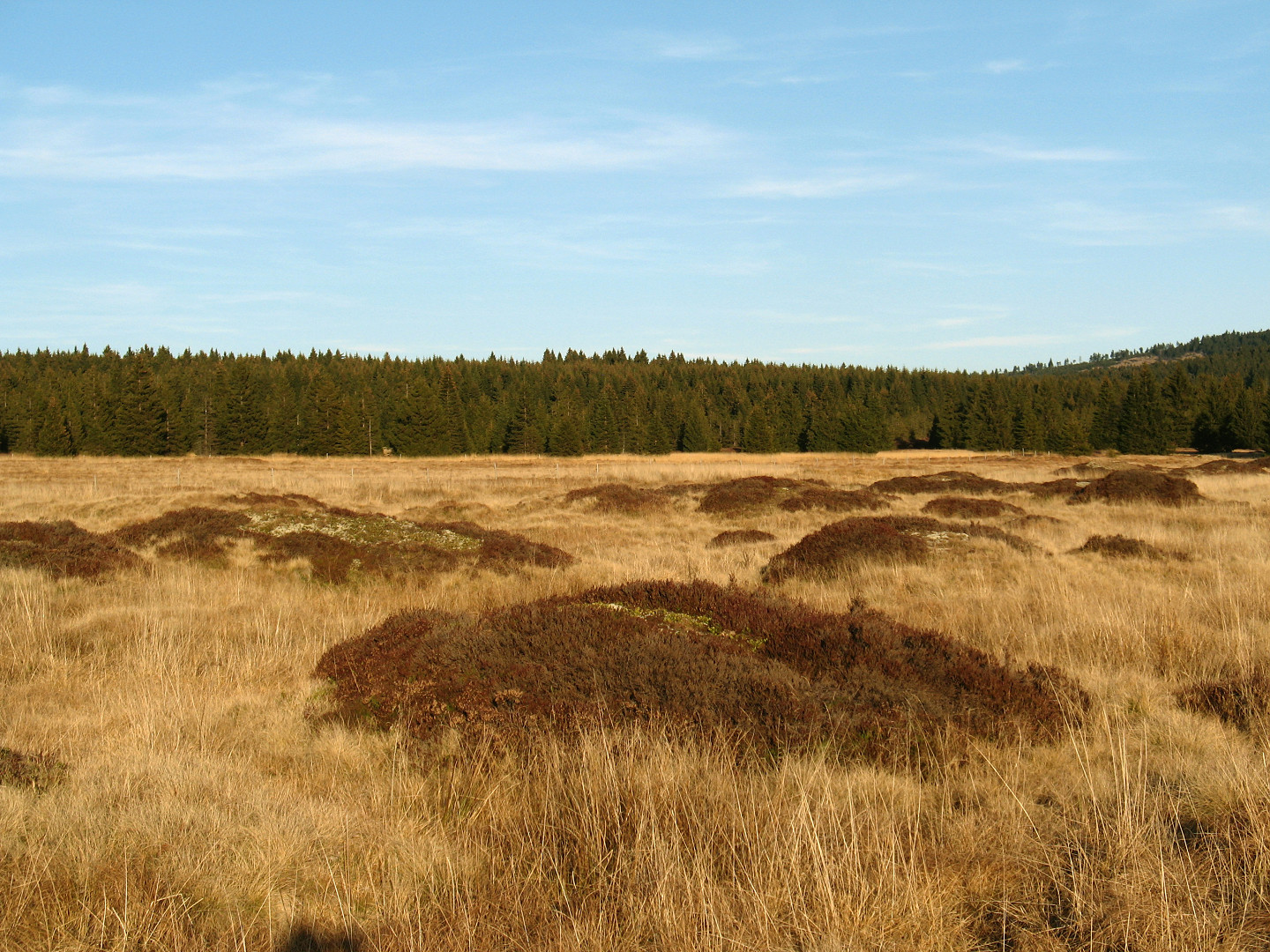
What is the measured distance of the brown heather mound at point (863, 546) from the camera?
12008mm

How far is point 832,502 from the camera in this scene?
23.7 m

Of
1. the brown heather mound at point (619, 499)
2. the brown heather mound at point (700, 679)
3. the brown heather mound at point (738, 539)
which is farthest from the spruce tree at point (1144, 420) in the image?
the brown heather mound at point (700, 679)

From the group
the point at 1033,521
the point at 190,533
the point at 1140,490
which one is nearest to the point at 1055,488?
the point at 1140,490

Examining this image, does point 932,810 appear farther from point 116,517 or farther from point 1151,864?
point 116,517

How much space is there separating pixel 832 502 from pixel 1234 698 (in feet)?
60.3

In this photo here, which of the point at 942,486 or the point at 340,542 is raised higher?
the point at 942,486

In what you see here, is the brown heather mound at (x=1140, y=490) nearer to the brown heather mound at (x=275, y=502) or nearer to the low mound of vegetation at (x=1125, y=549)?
the low mound of vegetation at (x=1125, y=549)

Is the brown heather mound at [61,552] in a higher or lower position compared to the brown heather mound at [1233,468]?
lower

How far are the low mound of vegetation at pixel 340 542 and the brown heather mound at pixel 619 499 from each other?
368 inches

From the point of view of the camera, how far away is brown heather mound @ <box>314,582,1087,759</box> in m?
4.77

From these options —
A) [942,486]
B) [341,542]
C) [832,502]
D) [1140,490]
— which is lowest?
[341,542]

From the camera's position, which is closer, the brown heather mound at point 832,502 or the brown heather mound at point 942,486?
the brown heather mound at point 832,502

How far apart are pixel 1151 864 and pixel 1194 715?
9.04ft

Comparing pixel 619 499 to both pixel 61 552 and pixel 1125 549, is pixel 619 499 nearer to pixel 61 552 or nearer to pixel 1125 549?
pixel 1125 549
